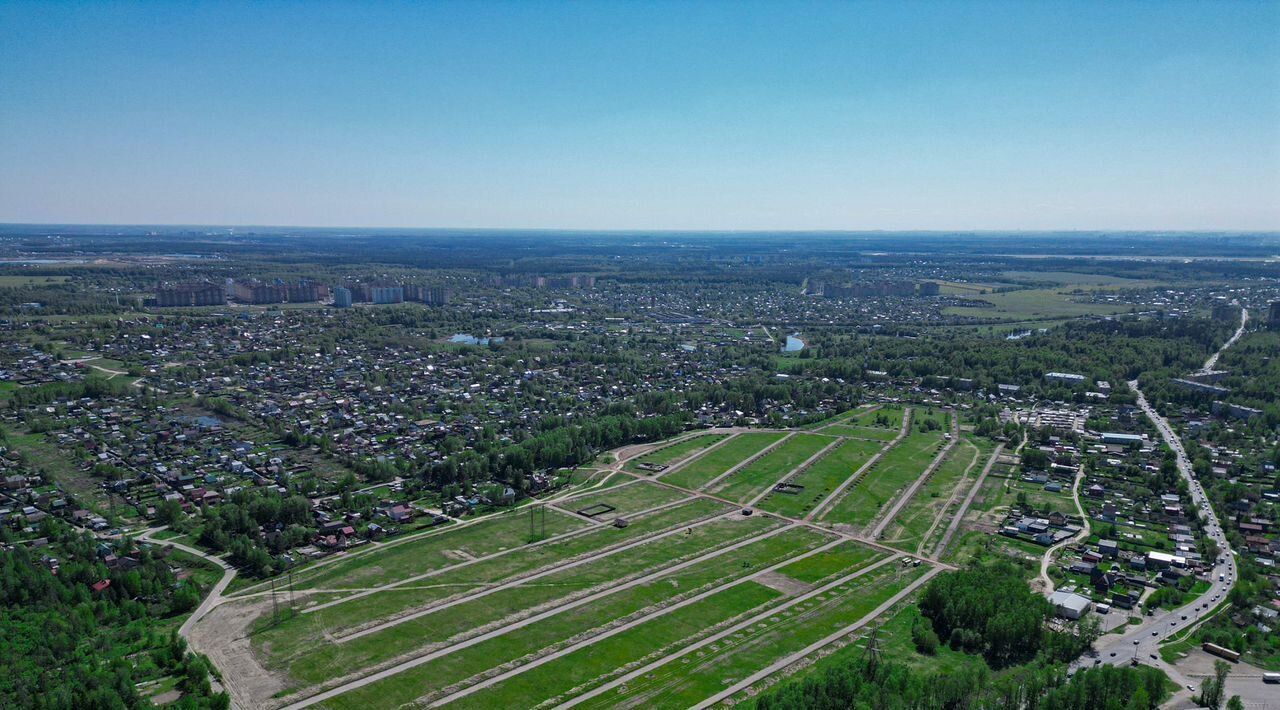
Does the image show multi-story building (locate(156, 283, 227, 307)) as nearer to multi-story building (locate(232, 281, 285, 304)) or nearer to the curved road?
multi-story building (locate(232, 281, 285, 304))

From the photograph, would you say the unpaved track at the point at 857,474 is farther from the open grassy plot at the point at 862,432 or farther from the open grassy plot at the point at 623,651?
the open grassy plot at the point at 623,651

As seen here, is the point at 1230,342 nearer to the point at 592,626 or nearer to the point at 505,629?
the point at 592,626

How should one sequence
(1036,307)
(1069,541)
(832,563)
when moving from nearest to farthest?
1. (832,563)
2. (1069,541)
3. (1036,307)

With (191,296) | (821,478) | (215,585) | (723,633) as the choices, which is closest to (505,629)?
(723,633)

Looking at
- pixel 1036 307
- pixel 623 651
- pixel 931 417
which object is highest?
pixel 1036 307

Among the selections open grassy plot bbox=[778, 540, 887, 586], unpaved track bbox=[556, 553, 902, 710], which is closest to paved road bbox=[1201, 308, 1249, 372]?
open grassy plot bbox=[778, 540, 887, 586]

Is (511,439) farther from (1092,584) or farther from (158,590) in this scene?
(1092,584)

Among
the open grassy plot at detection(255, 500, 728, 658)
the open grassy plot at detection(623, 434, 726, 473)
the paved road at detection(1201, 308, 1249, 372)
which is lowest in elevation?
the open grassy plot at detection(255, 500, 728, 658)

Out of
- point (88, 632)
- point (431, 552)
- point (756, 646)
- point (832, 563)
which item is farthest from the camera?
point (431, 552)
